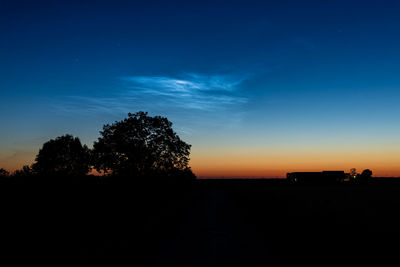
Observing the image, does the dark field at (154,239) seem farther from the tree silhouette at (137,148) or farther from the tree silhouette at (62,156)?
the tree silhouette at (62,156)

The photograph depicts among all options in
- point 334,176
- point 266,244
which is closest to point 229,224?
point 266,244

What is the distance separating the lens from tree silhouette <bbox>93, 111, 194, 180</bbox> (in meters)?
43.2

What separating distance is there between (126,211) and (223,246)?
10026 millimetres

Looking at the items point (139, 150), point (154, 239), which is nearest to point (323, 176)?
point (139, 150)

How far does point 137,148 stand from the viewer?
43.3 meters

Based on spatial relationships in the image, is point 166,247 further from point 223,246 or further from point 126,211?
point 126,211

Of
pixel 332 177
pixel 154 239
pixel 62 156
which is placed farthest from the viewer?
pixel 332 177

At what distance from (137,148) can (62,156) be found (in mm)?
26836

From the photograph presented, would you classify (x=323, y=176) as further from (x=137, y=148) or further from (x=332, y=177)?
(x=137, y=148)

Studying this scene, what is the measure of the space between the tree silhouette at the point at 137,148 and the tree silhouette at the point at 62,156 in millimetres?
18796

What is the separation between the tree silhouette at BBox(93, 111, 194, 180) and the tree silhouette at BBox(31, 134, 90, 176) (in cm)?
1880

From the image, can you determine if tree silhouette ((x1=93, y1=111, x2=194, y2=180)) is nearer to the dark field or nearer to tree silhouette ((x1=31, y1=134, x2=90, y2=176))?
tree silhouette ((x1=31, y1=134, x2=90, y2=176))

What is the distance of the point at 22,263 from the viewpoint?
781cm

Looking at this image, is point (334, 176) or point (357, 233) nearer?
point (357, 233)
